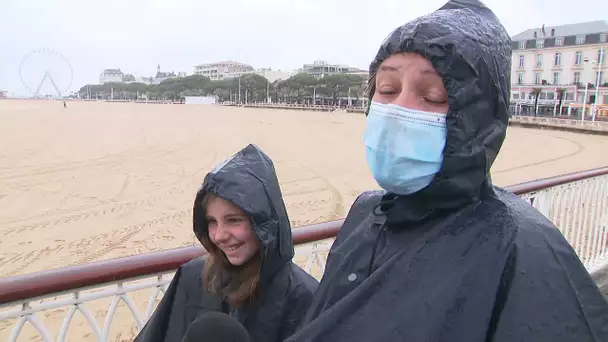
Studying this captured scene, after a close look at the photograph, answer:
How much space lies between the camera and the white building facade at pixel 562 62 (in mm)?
58438

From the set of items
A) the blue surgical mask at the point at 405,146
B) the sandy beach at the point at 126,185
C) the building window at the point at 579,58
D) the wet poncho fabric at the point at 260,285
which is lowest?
the sandy beach at the point at 126,185

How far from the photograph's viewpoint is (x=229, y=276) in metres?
1.73

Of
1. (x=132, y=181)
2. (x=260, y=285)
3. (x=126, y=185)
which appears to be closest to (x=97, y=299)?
(x=260, y=285)

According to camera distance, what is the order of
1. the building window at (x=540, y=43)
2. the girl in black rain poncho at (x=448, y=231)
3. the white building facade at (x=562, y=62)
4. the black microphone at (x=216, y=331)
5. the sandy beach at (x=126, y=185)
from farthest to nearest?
the building window at (x=540, y=43) < the white building facade at (x=562, y=62) < the sandy beach at (x=126, y=185) < the black microphone at (x=216, y=331) < the girl in black rain poncho at (x=448, y=231)

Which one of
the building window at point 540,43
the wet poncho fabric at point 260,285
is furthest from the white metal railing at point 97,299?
the building window at point 540,43

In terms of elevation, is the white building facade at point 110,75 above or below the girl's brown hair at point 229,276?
above

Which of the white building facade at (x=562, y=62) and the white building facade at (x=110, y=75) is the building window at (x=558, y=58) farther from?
the white building facade at (x=110, y=75)

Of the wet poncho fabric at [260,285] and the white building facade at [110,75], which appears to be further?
the white building facade at [110,75]

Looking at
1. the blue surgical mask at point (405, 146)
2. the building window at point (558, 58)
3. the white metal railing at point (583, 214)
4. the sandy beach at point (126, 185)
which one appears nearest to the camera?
the blue surgical mask at point (405, 146)

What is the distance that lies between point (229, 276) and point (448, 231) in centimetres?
102

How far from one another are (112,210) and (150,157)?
A: 21.0 feet

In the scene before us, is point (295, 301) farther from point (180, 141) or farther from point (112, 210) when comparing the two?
point (180, 141)

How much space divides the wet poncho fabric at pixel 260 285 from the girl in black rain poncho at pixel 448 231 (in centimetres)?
61

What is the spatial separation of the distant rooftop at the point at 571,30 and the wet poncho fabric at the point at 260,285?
2823 inches
